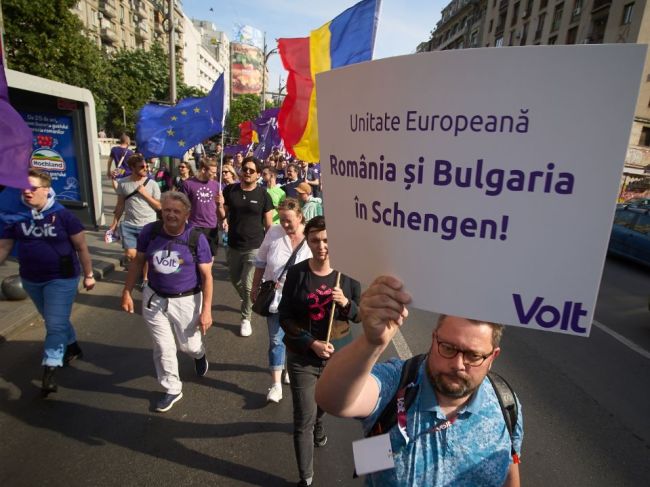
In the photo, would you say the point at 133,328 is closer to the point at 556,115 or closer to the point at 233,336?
the point at 233,336

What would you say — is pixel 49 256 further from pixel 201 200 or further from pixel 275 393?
pixel 201 200

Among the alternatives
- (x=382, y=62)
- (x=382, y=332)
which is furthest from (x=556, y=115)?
(x=382, y=332)

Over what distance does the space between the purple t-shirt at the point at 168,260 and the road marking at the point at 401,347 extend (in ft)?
7.88

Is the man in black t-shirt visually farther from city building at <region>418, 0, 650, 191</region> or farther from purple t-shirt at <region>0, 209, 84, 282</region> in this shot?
city building at <region>418, 0, 650, 191</region>

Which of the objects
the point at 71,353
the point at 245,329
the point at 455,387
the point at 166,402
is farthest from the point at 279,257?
the point at 71,353

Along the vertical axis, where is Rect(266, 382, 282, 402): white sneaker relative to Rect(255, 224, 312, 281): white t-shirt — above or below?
below

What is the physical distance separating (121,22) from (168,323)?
58.8 m

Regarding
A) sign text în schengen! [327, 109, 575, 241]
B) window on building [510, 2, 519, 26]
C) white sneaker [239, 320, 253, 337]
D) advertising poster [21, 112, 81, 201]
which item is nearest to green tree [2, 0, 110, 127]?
advertising poster [21, 112, 81, 201]

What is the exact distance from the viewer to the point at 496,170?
39.6 inches

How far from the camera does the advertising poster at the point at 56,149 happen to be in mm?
7117

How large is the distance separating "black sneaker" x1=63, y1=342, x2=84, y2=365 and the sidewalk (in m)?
0.94

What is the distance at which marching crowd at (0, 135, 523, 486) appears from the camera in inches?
55.4

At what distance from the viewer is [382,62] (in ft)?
3.63

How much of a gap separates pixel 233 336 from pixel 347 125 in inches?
156
